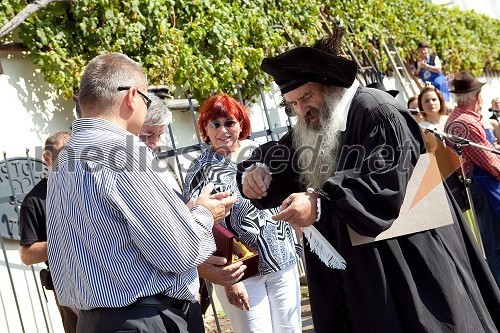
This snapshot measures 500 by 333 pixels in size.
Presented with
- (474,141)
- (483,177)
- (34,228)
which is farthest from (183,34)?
(34,228)

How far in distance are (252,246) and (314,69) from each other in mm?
1369

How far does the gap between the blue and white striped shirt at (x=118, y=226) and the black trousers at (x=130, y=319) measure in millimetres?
42

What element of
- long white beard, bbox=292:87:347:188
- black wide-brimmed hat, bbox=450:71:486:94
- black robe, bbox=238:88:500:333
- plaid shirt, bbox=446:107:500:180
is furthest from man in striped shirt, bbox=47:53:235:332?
black wide-brimmed hat, bbox=450:71:486:94

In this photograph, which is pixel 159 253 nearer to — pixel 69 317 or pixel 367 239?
pixel 367 239

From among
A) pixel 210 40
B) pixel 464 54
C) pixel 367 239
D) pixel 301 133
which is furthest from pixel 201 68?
pixel 464 54

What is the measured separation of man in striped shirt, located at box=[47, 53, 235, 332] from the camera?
2.89 m

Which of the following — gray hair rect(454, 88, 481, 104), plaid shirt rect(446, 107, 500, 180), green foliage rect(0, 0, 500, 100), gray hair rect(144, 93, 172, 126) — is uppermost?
green foliage rect(0, 0, 500, 100)

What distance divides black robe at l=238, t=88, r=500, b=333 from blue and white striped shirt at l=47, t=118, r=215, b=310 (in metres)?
0.71

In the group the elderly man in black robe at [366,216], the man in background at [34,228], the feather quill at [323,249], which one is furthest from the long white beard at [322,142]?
the man in background at [34,228]

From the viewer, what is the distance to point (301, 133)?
150 inches

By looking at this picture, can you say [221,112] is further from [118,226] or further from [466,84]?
[466,84]

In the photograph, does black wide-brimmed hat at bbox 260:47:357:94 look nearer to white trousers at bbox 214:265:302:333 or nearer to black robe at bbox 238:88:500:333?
black robe at bbox 238:88:500:333

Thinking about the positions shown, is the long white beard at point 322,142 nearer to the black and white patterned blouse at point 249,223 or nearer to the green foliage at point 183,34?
the black and white patterned blouse at point 249,223

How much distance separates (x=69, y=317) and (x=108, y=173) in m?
2.44
